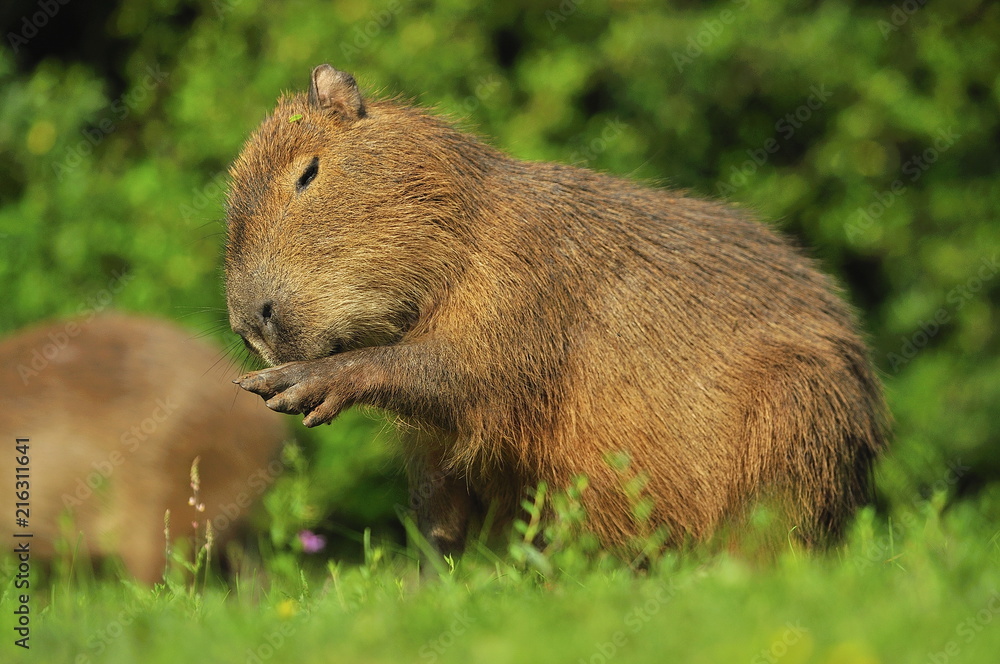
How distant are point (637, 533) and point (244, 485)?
2.14m

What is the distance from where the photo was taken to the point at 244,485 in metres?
5.01

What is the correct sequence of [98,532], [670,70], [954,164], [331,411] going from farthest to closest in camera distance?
[954,164] < [670,70] < [98,532] < [331,411]

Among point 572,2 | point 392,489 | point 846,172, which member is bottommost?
point 392,489

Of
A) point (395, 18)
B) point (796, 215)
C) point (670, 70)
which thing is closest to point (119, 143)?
point (395, 18)

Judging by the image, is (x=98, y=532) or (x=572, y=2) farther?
(x=572, y=2)

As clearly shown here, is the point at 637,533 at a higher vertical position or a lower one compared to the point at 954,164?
lower

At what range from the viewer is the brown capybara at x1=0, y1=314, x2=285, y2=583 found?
4742mm

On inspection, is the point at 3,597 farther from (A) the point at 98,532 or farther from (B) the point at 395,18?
(B) the point at 395,18
